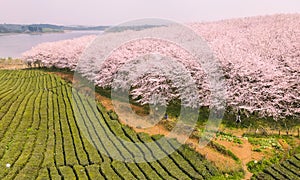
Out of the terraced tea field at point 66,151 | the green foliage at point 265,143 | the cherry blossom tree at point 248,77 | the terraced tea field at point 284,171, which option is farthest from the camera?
the cherry blossom tree at point 248,77

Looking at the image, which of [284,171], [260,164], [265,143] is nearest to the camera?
[284,171]

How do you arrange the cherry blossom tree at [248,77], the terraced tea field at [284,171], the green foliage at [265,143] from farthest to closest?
the cherry blossom tree at [248,77]
the green foliage at [265,143]
the terraced tea field at [284,171]

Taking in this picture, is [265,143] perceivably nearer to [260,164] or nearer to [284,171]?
[260,164]

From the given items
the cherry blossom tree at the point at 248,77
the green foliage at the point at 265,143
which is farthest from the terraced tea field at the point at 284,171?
the cherry blossom tree at the point at 248,77

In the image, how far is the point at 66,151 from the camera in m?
18.7

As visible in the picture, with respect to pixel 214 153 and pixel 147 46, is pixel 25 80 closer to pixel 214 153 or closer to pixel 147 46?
pixel 147 46

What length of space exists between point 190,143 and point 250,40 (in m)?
31.3

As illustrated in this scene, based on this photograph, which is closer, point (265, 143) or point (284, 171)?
point (284, 171)

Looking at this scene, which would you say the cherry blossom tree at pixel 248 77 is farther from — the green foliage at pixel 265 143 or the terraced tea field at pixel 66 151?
the terraced tea field at pixel 66 151

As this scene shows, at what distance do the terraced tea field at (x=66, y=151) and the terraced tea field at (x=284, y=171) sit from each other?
2.94m

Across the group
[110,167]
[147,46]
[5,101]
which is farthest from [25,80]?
[110,167]

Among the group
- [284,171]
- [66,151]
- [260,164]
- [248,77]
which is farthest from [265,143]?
[66,151]

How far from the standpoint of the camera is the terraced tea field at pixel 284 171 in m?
16.0

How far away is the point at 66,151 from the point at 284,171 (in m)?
14.0
